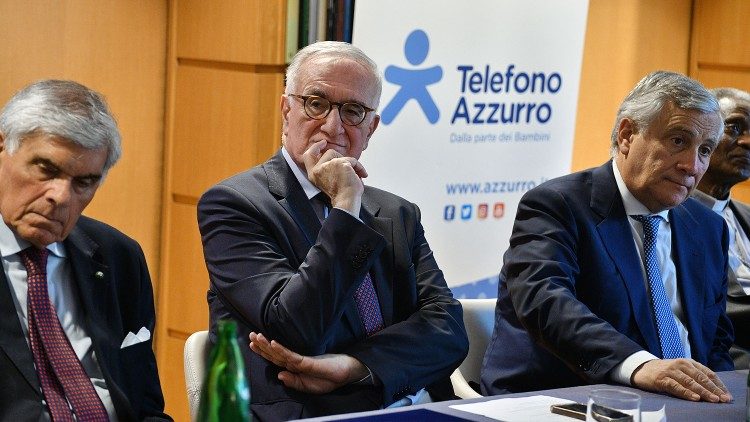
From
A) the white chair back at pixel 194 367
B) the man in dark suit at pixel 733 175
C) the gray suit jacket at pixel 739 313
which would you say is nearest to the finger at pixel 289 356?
the white chair back at pixel 194 367

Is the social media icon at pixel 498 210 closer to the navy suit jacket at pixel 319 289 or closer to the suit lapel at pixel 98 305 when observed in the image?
the navy suit jacket at pixel 319 289

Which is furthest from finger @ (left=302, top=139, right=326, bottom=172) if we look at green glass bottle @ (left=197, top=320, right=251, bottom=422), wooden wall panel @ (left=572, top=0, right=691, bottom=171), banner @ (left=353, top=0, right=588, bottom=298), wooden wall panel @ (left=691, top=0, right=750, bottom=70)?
wooden wall panel @ (left=691, top=0, right=750, bottom=70)

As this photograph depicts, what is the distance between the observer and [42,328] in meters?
2.61

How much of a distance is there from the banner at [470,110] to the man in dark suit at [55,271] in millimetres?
1990

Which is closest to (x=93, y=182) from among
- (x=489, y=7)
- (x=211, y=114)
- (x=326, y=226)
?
(x=326, y=226)

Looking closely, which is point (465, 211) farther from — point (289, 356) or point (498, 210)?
point (289, 356)

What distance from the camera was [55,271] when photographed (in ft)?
9.04

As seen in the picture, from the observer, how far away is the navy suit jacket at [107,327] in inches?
99.3

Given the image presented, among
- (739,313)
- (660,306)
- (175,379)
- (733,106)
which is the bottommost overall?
(175,379)

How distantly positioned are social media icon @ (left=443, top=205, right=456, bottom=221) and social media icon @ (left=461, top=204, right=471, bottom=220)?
0.06 metres

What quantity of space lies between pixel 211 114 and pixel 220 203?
2.02m

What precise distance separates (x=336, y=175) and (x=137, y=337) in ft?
2.31

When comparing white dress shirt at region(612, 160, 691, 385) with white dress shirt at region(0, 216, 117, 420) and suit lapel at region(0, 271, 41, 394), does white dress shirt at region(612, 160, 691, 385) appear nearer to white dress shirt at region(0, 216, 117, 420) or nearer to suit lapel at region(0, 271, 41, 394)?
white dress shirt at region(0, 216, 117, 420)

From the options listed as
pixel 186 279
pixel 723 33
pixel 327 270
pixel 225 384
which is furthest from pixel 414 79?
pixel 225 384
